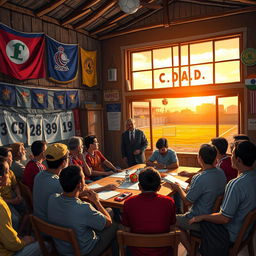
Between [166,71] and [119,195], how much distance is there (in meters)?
4.96

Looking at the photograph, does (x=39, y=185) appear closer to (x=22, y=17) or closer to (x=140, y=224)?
(x=140, y=224)

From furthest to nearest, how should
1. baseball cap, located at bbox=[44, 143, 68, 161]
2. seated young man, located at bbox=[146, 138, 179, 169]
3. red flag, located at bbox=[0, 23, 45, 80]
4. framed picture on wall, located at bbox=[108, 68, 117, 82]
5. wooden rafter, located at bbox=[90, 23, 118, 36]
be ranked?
framed picture on wall, located at bbox=[108, 68, 117, 82], wooden rafter, located at bbox=[90, 23, 118, 36], red flag, located at bbox=[0, 23, 45, 80], seated young man, located at bbox=[146, 138, 179, 169], baseball cap, located at bbox=[44, 143, 68, 161]

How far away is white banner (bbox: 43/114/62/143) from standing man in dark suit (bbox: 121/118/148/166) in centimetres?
167

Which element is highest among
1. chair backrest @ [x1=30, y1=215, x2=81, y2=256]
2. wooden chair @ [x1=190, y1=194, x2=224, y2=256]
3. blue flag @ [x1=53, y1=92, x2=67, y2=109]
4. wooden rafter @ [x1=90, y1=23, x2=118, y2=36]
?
wooden rafter @ [x1=90, y1=23, x2=118, y2=36]

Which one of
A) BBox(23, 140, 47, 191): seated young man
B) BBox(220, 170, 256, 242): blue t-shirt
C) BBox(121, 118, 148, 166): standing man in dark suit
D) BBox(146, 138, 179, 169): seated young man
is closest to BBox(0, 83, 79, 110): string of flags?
BBox(121, 118, 148, 166): standing man in dark suit

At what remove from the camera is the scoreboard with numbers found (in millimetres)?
4746

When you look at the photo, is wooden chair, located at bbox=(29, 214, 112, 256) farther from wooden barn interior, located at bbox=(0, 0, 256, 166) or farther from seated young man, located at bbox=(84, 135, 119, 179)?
wooden barn interior, located at bbox=(0, 0, 256, 166)

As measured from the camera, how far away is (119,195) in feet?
9.29

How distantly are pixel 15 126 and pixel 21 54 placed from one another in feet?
4.84

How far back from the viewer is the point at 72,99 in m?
6.43

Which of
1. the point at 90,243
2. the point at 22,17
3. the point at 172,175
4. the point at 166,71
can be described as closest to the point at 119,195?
the point at 90,243

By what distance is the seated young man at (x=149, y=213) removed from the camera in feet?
6.17

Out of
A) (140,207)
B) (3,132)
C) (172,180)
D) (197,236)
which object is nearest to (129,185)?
(172,180)

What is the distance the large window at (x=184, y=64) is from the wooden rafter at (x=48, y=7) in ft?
8.70
